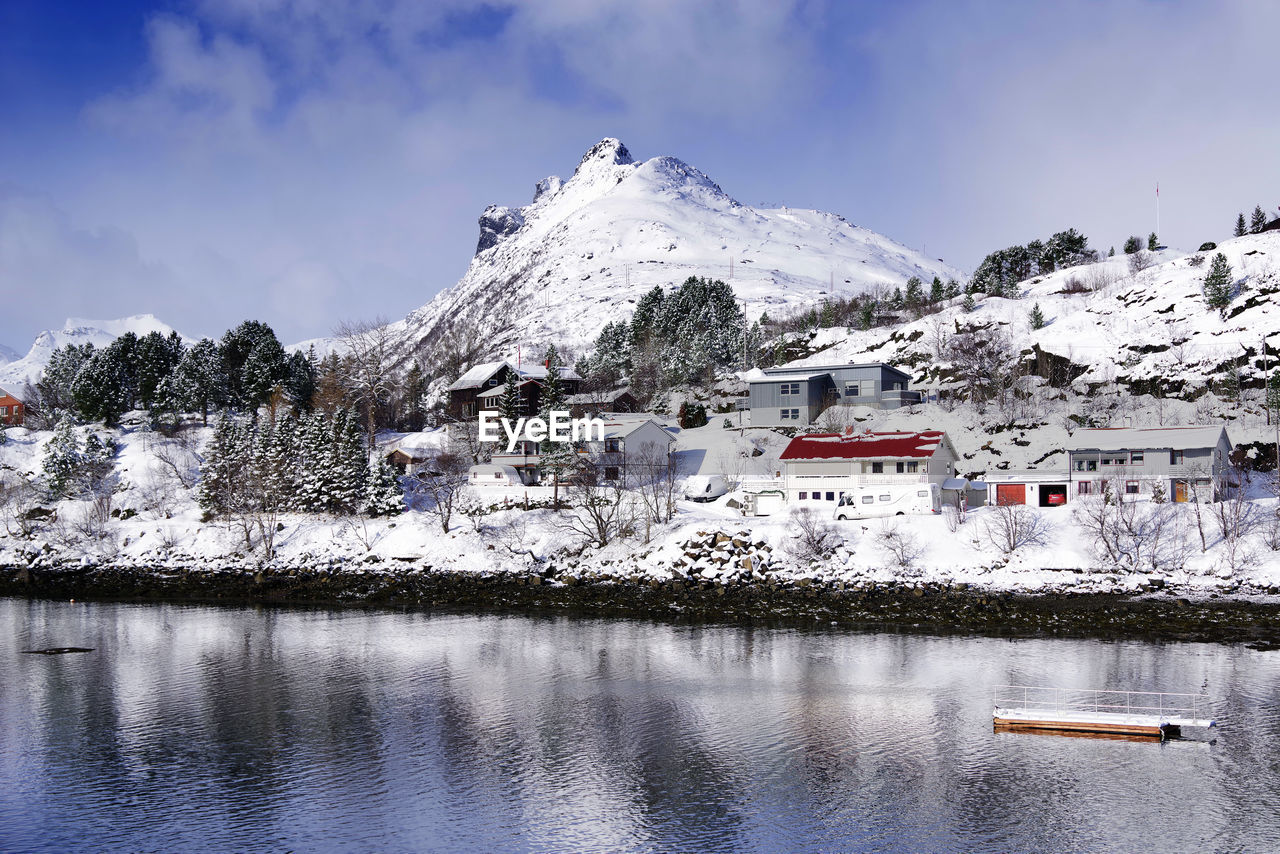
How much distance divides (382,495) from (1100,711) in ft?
163

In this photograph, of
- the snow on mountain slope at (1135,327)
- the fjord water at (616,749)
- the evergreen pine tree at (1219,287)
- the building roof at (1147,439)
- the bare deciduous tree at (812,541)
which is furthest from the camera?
the evergreen pine tree at (1219,287)

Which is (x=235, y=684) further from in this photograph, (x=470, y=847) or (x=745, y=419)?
(x=745, y=419)

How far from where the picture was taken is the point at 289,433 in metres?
75.9

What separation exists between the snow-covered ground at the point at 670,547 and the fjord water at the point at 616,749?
9166mm

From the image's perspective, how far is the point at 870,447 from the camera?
212 feet

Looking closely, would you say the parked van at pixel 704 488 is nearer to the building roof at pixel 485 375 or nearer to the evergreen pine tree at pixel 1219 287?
the building roof at pixel 485 375

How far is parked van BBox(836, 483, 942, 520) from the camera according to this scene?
61.1 meters

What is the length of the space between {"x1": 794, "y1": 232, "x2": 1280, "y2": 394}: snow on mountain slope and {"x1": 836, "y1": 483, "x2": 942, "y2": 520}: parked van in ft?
115

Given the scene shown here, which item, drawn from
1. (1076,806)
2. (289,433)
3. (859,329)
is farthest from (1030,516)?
(859,329)

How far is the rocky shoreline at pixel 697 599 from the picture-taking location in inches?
1780

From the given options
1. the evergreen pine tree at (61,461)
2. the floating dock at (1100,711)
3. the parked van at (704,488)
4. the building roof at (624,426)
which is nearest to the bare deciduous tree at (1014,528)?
the parked van at (704,488)

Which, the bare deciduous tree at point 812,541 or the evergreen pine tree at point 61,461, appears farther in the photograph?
the evergreen pine tree at point 61,461

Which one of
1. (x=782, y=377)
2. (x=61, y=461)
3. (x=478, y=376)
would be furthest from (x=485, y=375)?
(x=61, y=461)

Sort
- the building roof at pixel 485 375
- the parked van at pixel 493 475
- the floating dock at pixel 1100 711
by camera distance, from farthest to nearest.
A: the building roof at pixel 485 375 → the parked van at pixel 493 475 → the floating dock at pixel 1100 711
